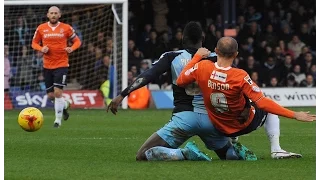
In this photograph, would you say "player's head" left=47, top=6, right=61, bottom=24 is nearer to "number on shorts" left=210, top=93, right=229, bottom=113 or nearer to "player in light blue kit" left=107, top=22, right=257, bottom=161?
"player in light blue kit" left=107, top=22, right=257, bottom=161

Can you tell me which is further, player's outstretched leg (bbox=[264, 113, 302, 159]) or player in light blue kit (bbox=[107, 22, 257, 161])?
player's outstretched leg (bbox=[264, 113, 302, 159])

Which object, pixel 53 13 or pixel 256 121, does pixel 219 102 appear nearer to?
pixel 256 121

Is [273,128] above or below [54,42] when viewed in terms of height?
below

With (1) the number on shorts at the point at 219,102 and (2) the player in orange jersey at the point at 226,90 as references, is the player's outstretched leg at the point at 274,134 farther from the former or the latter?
(1) the number on shorts at the point at 219,102

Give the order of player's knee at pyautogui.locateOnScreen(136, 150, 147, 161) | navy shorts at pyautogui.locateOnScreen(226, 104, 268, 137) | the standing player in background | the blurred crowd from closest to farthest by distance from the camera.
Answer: navy shorts at pyautogui.locateOnScreen(226, 104, 268, 137) < player's knee at pyautogui.locateOnScreen(136, 150, 147, 161) < the standing player in background < the blurred crowd

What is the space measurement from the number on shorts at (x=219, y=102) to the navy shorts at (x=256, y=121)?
1.04 ft

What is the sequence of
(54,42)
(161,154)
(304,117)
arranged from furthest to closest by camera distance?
(54,42)
(161,154)
(304,117)

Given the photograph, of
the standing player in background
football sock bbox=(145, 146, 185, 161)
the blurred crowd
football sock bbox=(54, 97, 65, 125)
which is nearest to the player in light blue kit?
football sock bbox=(145, 146, 185, 161)

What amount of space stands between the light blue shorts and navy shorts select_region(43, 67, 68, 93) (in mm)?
7484

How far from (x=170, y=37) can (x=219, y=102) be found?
18435 millimetres

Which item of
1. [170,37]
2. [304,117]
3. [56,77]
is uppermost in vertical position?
[304,117]

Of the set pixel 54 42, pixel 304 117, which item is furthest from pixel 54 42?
pixel 304 117

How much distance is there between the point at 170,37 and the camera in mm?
28422

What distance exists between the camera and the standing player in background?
17.9 m
